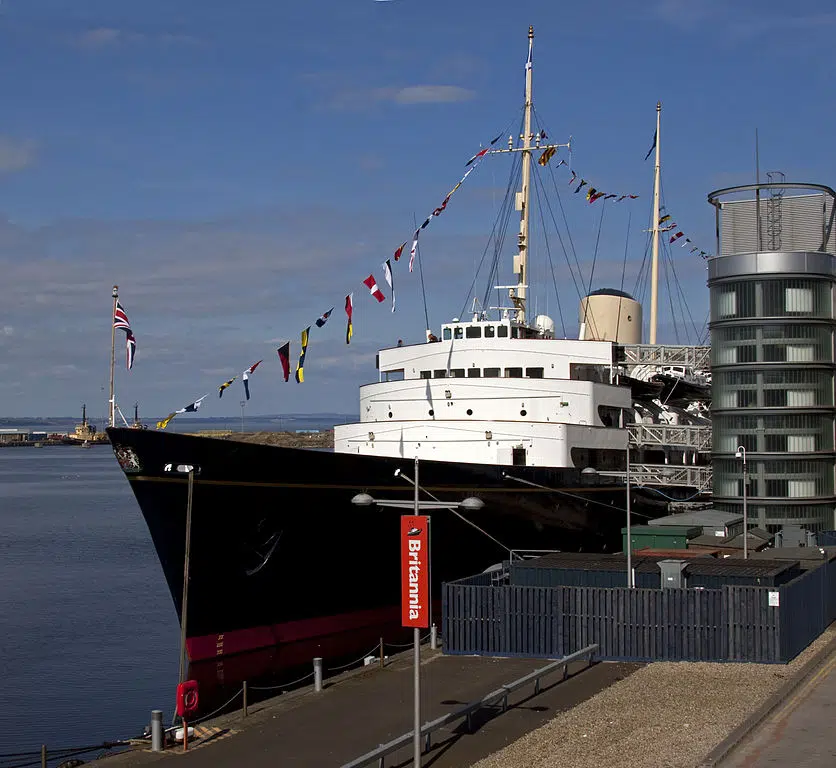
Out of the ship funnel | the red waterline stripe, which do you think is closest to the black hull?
the red waterline stripe

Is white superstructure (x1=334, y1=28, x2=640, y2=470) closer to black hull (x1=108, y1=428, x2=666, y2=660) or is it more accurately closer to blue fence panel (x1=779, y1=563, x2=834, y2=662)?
black hull (x1=108, y1=428, x2=666, y2=660)

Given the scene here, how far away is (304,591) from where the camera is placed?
27953 mm

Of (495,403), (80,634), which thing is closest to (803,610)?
(495,403)

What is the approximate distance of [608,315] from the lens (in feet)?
157

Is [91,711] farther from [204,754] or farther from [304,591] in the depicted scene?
[204,754]

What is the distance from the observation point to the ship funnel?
47969 millimetres

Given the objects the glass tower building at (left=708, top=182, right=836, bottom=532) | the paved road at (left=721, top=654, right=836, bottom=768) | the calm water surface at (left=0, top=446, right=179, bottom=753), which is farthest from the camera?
the glass tower building at (left=708, top=182, right=836, bottom=532)

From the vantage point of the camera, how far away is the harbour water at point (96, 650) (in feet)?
84.7

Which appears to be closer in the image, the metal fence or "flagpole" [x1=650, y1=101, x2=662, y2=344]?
the metal fence

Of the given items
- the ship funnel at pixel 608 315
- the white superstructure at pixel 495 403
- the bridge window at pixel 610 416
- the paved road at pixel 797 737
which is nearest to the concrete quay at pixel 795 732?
the paved road at pixel 797 737

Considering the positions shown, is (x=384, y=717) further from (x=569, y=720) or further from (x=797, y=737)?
(x=797, y=737)

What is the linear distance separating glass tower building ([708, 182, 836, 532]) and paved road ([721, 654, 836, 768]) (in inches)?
791

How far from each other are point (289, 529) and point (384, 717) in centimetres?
884

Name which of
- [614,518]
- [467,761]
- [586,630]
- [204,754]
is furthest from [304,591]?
[614,518]
